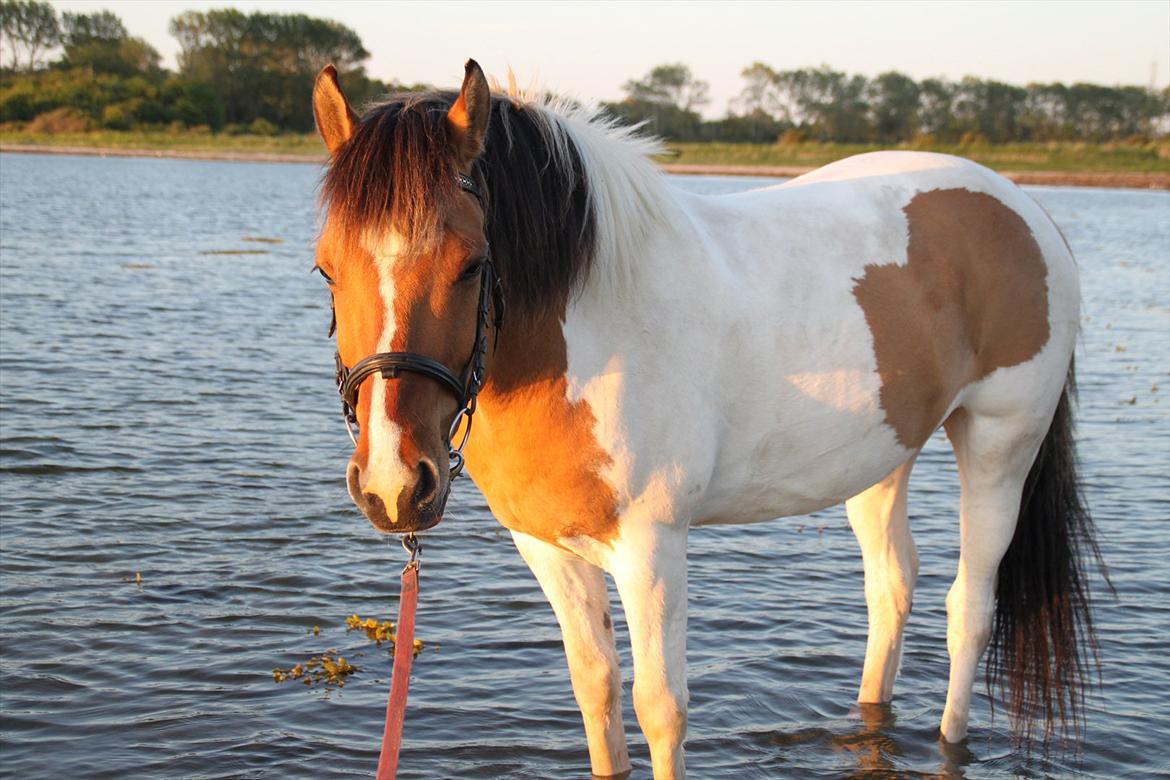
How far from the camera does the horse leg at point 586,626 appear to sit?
11.8ft

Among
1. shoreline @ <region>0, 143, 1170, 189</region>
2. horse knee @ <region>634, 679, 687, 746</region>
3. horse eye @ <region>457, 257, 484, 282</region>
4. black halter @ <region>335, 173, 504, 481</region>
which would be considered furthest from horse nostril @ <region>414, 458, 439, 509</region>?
shoreline @ <region>0, 143, 1170, 189</region>

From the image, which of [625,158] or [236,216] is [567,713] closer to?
[625,158]

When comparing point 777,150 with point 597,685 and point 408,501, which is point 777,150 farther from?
point 408,501

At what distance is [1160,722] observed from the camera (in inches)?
192

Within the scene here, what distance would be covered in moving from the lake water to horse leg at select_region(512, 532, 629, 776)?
2.21 feet

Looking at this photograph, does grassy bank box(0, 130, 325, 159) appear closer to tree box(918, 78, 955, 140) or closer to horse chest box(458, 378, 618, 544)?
tree box(918, 78, 955, 140)

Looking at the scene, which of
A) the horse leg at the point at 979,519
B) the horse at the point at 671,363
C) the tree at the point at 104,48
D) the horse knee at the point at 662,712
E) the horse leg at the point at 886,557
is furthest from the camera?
the tree at the point at 104,48

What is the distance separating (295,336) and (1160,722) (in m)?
11.0

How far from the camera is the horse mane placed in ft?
8.52

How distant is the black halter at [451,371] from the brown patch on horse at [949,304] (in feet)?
4.91

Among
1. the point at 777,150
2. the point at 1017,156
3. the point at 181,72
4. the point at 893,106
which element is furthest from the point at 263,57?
the point at 1017,156

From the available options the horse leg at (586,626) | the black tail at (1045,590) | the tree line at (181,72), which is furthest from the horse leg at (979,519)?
the tree line at (181,72)

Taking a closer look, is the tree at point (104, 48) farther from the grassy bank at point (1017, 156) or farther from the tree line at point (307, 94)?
the grassy bank at point (1017, 156)

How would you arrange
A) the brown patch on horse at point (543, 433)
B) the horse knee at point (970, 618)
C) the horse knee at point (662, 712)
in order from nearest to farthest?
1. the brown patch on horse at point (543, 433)
2. the horse knee at point (662, 712)
3. the horse knee at point (970, 618)
